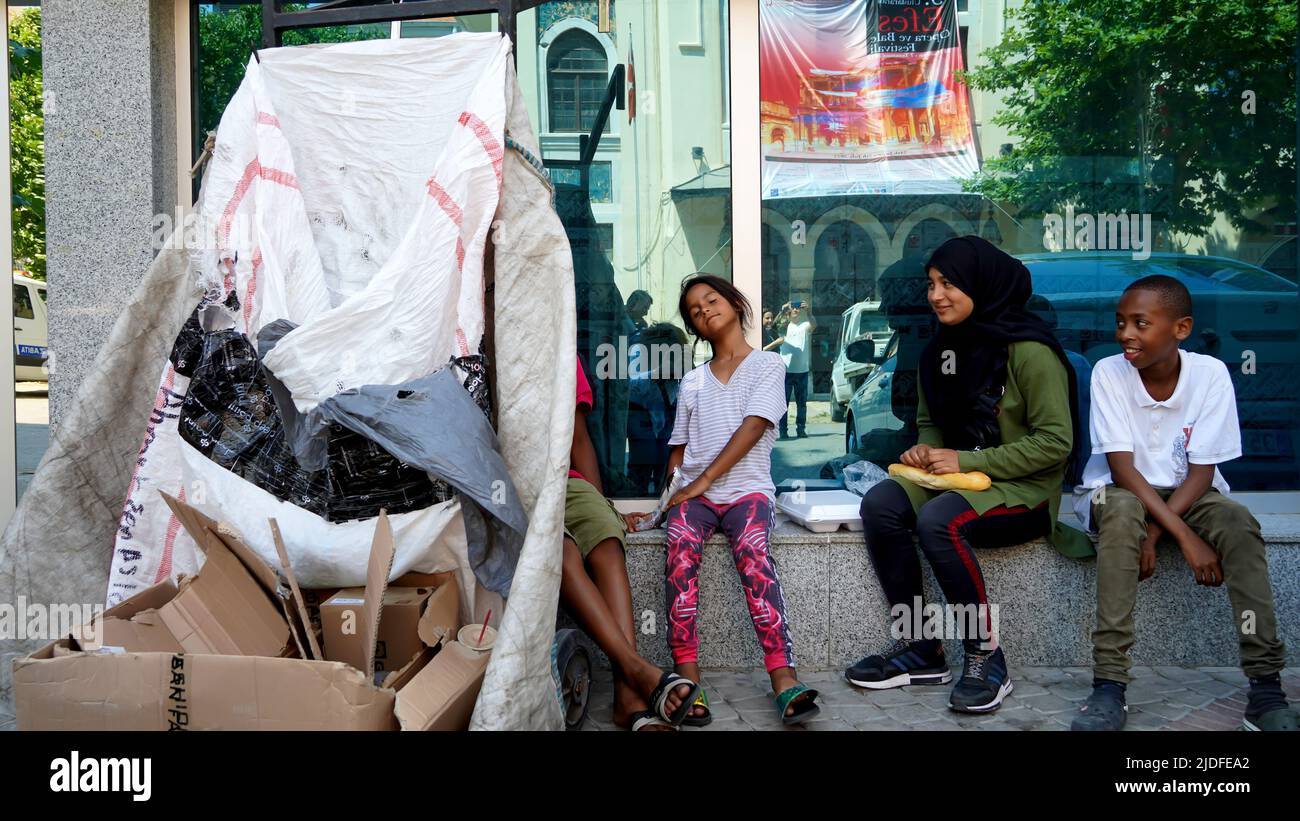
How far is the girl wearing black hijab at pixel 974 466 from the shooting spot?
362 centimetres

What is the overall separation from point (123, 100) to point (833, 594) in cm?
339

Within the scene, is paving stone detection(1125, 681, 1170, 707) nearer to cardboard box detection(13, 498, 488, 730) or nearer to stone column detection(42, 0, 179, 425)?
cardboard box detection(13, 498, 488, 730)

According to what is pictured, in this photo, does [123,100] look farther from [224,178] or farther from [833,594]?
[833,594]

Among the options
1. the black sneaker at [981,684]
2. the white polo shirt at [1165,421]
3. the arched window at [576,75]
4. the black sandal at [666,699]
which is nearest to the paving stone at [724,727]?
the black sandal at [666,699]

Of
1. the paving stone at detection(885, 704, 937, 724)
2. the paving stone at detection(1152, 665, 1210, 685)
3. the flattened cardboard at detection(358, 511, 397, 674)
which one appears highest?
the flattened cardboard at detection(358, 511, 397, 674)

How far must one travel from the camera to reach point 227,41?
15.0 feet

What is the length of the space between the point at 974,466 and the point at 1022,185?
1.69 metres

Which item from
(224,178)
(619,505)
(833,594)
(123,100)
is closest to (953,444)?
(833,594)

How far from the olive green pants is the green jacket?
0.25m

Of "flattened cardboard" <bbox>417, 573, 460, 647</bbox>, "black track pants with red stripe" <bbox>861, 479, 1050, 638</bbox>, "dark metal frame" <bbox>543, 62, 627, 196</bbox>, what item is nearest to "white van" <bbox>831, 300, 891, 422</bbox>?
"black track pants with red stripe" <bbox>861, 479, 1050, 638</bbox>

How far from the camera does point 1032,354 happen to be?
12.1 ft

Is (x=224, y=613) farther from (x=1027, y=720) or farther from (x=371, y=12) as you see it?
(x=1027, y=720)

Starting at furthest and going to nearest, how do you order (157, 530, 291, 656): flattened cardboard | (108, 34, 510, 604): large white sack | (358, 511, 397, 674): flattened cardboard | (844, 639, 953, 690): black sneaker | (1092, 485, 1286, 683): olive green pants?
(844, 639, 953, 690): black sneaker, (1092, 485, 1286, 683): olive green pants, (108, 34, 510, 604): large white sack, (157, 530, 291, 656): flattened cardboard, (358, 511, 397, 674): flattened cardboard

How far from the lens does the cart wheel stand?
3311mm
